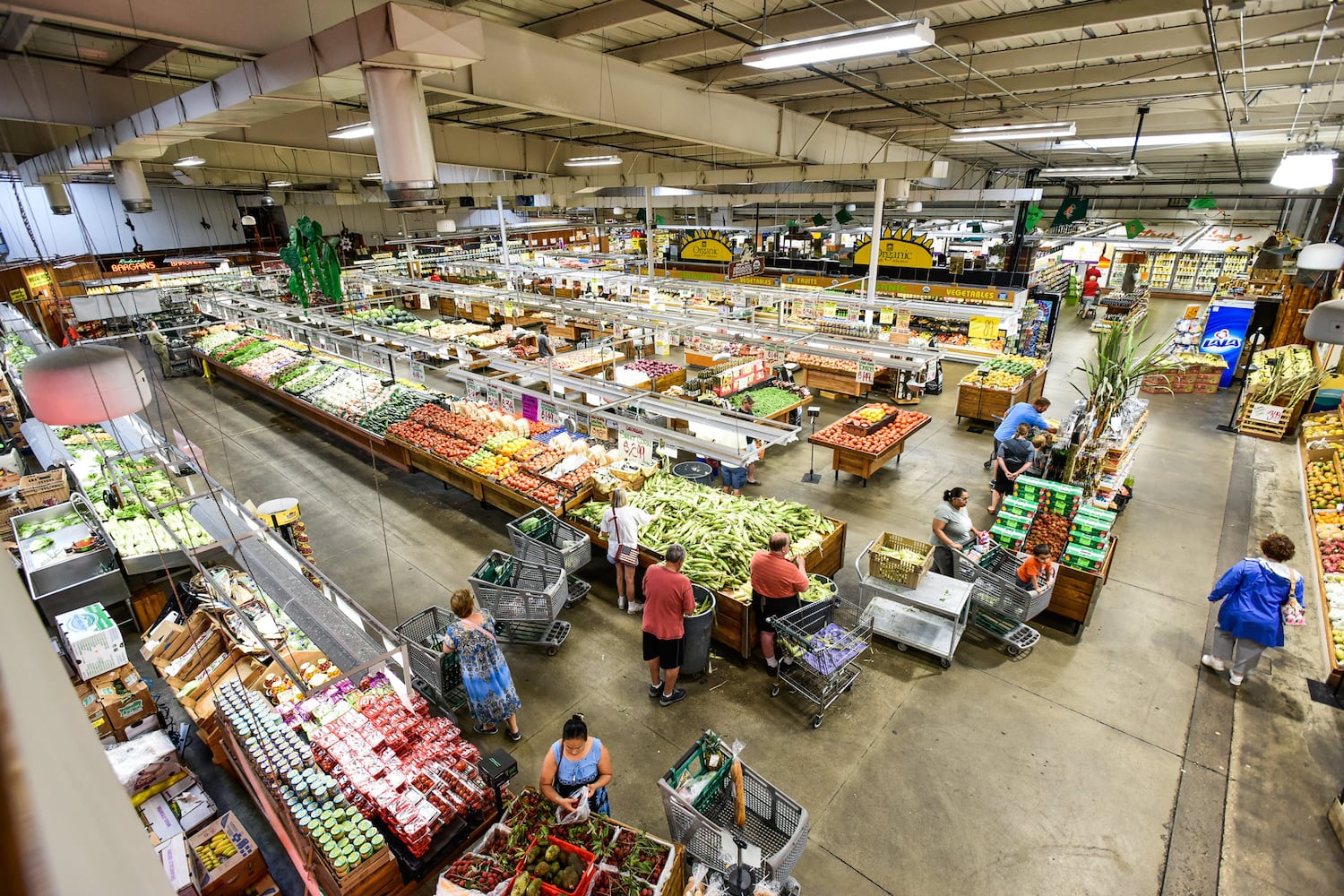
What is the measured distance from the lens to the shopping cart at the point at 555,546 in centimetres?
792

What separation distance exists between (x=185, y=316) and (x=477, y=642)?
67.1 feet

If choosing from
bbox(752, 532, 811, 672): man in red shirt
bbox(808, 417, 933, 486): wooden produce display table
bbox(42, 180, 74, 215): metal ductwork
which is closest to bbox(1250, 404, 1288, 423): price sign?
bbox(808, 417, 933, 486): wooden produce display table

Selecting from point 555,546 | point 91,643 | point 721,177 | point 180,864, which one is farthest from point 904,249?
point 180,864

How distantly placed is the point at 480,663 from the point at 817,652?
318cm

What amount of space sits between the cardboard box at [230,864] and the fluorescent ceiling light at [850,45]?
700cm

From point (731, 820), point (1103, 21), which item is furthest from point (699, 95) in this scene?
point (731, 820)

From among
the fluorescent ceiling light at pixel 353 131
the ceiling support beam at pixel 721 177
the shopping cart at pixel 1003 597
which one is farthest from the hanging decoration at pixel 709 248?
the shopping cart at pixel 1003 597

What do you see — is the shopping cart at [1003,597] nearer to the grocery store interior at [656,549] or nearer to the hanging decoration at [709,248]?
the grocery store interior at [656,549]

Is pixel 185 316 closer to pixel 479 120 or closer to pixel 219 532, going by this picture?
pixel 479 120

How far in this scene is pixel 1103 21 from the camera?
6969mm

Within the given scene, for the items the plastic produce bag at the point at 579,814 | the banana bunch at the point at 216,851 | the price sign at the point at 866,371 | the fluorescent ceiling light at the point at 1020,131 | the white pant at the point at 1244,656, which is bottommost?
the white pant at the point at 1244,656

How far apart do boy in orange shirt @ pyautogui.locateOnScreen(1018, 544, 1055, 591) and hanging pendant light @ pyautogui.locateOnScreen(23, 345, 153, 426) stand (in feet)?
25.9

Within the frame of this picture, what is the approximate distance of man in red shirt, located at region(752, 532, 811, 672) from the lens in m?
6.27

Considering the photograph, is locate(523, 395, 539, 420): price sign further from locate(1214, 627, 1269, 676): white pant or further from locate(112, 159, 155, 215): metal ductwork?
locate(1214, 627, 1269, 676): white pant
